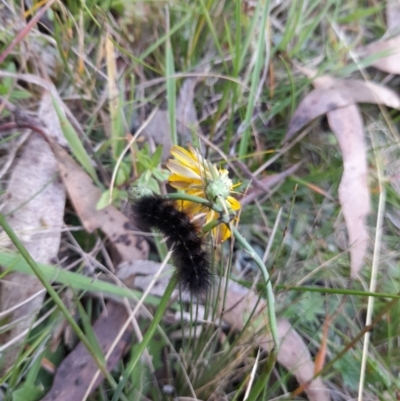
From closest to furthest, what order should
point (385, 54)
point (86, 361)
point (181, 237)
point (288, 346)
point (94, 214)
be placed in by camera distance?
point (181, 237), point (86, 361), point (288, 346), point (94, 214), point (385, 54)

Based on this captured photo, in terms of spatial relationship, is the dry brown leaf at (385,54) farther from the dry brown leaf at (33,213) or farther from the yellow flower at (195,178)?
the dry brown leaf at (33,213)

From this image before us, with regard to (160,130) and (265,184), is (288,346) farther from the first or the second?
(160,130)

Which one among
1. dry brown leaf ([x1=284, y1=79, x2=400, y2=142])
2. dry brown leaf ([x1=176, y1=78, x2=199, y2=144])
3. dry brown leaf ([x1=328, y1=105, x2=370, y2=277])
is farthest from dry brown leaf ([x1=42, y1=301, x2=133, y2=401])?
dry brown leaf ([x1=284, y1=79, x2=400, y2=142])

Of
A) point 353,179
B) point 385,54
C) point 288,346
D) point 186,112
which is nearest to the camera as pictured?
point 288,346

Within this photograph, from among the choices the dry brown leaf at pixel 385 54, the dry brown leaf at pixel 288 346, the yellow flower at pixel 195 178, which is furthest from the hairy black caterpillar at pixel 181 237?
the dry brown leaf at pixel 385 54

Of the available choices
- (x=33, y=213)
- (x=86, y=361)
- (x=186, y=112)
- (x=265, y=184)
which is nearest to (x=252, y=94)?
(x=186, y=112)

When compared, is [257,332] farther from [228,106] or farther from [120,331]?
[228,106]

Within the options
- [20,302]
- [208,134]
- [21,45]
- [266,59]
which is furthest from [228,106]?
[20,302]
